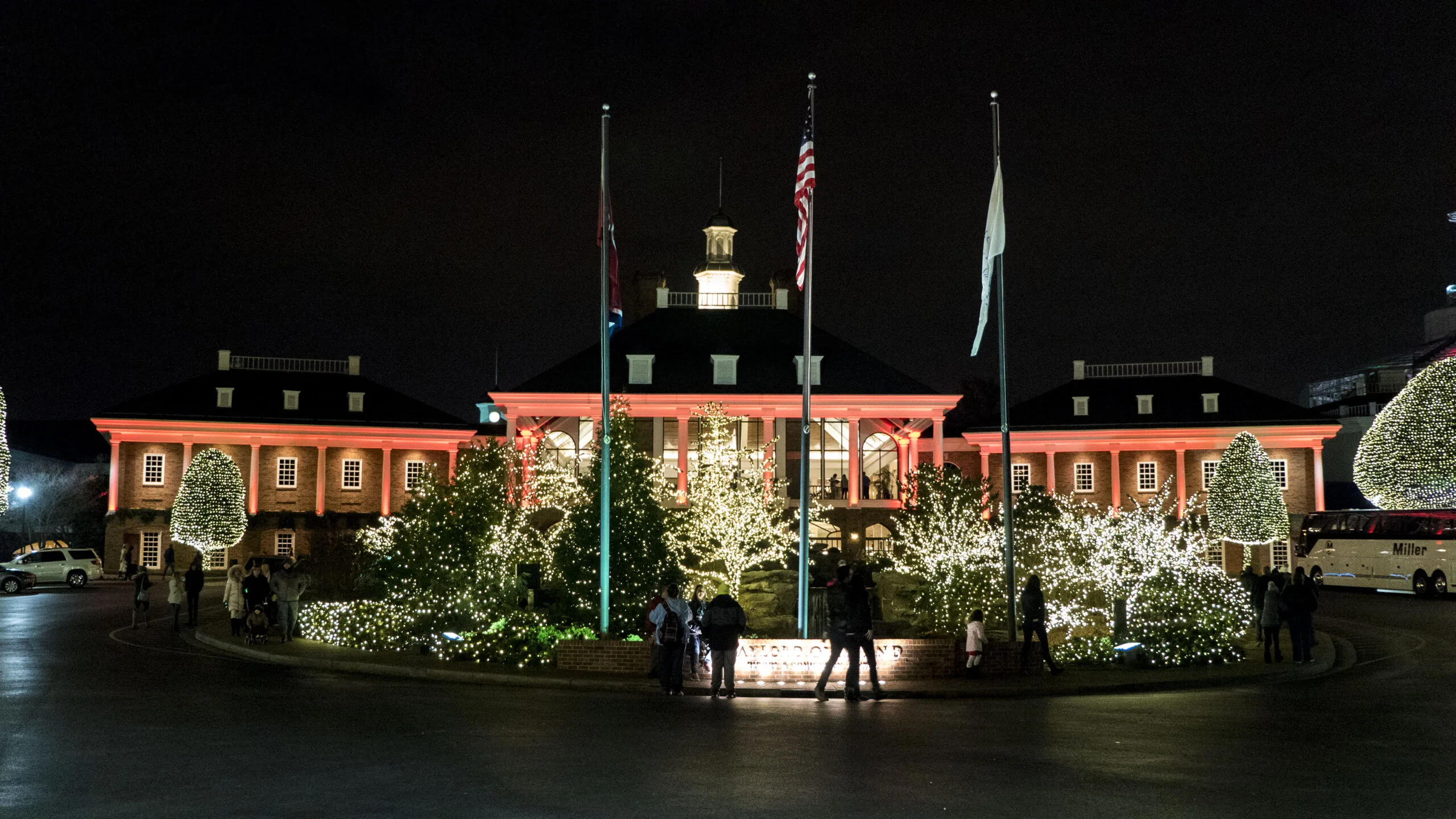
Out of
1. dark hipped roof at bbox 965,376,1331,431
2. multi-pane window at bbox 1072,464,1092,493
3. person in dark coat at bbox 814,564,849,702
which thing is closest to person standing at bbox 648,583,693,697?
person in dark coat at bbox 814,564,849,702

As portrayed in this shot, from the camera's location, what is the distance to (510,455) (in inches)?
1116

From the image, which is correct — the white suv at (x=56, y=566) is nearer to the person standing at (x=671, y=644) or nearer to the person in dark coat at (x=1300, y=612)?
the person standing at (x=671, y=644)

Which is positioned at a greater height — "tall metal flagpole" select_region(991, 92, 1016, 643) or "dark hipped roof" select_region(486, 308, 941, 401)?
"dark hipped roof" select_region(486, 308, 941, 401)

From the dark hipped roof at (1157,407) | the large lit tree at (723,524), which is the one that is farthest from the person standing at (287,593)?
the dark hipped roof at (1157,407)

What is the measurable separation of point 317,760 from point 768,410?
44.5 m

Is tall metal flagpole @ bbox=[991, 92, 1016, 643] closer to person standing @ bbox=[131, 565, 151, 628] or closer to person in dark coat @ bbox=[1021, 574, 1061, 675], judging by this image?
person in dark coat @ bbox=[1021, 574, 1061, 675]

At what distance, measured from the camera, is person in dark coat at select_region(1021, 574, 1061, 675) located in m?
19.5

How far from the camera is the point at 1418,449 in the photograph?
42.4m

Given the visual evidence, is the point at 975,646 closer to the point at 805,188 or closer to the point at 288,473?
the point at 805,188

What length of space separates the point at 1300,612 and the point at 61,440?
93000 millimetres

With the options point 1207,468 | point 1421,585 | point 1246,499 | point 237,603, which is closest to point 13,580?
point 237,603

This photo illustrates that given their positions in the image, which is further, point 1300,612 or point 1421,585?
point 1421,585

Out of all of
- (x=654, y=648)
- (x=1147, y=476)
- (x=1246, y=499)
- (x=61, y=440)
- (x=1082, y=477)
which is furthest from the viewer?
(x=61, y=440)

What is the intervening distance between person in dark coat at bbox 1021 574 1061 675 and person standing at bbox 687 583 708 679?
5008mm
